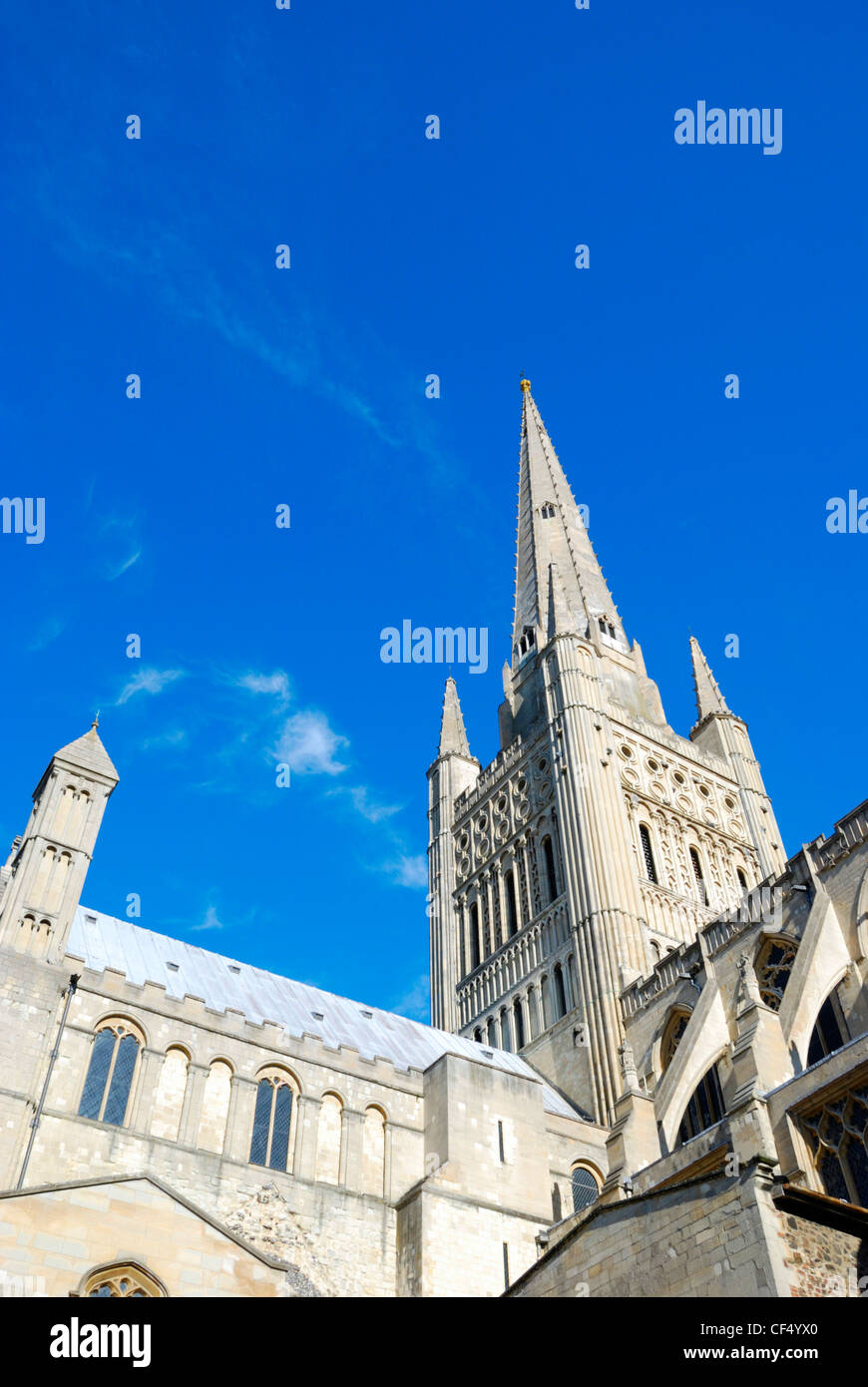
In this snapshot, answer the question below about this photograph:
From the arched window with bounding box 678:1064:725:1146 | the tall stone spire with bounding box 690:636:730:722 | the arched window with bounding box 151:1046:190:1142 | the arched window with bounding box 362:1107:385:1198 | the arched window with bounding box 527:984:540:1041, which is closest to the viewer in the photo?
the arched window with bounding box 151:1046:190:1142

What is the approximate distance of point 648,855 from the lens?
4453 cm

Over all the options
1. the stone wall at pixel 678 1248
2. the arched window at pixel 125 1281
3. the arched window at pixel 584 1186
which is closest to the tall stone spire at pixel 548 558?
the arched window at pixel 584 1186

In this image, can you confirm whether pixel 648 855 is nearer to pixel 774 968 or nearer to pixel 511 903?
pixel 511 903

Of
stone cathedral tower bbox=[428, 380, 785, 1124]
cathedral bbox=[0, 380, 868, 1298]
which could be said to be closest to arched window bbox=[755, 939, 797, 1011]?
cathedral bbox=[0, 380, 868, 1298]

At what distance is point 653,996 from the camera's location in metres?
35.1

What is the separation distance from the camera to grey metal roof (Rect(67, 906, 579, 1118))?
30.9m

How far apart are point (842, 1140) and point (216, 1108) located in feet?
45.8

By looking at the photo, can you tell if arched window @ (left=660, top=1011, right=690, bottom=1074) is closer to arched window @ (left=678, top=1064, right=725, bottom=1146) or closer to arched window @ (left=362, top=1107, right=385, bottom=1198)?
arched window @ (left=678, top=1064, right=725, bottom=1146)

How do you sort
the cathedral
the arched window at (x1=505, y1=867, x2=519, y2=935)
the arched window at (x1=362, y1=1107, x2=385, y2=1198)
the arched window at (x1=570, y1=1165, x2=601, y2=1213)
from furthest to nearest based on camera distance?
the arched window at (x1=505, y1=867, x2=519, y2=935) < the arched window at (x1=570, y1=1165, x2=601, y2=1213) < the arched window at (x1=362, y1=1107, x2=385, y2=1198) < the cathedral

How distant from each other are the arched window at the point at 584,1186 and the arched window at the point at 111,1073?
12474mm

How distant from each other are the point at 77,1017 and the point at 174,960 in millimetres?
7501

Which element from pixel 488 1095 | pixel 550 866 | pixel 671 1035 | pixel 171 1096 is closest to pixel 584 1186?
pixel 488 1095

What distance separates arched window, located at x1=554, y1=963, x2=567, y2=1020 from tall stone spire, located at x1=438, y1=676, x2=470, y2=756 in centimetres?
1728
